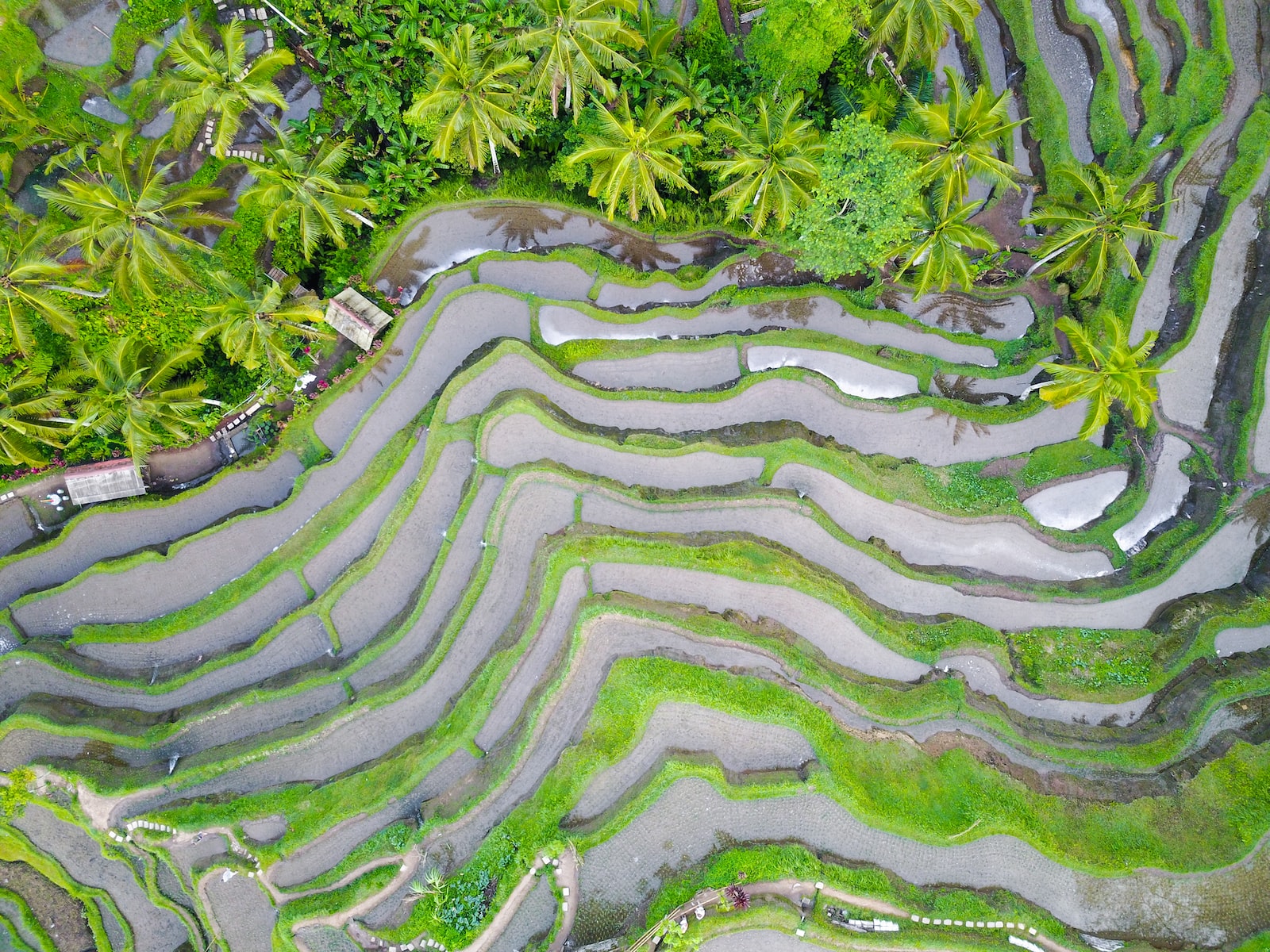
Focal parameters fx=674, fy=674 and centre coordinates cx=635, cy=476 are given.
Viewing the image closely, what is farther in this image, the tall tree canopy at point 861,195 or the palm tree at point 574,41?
the tall tree canopy at point 861,195

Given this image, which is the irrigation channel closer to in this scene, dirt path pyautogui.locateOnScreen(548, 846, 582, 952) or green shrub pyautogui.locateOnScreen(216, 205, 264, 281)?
dirt path pyautogui.locateOnScreen(548, 846, 582, 952)

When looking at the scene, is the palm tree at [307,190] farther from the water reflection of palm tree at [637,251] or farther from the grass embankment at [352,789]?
the grass embankment at [352,789]

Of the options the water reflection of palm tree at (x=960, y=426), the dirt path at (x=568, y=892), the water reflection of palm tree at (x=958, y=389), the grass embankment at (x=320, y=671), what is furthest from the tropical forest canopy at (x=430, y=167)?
the dirt path at (x=568, y=892)

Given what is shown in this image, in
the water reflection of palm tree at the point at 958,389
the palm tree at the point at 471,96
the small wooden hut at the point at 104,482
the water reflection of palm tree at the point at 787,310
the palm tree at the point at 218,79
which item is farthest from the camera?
the water reflection of palm tree at the point at 958,389

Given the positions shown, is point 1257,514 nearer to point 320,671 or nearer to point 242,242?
point 320,671

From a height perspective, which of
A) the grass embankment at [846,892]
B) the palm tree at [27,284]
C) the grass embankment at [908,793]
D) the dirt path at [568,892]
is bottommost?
the dirt path at [568,892]

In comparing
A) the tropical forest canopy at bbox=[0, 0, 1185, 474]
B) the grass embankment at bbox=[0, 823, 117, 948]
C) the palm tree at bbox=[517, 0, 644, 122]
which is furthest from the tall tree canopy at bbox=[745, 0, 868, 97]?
the grass embankment at bbox=[0, 823, 117, 948]
